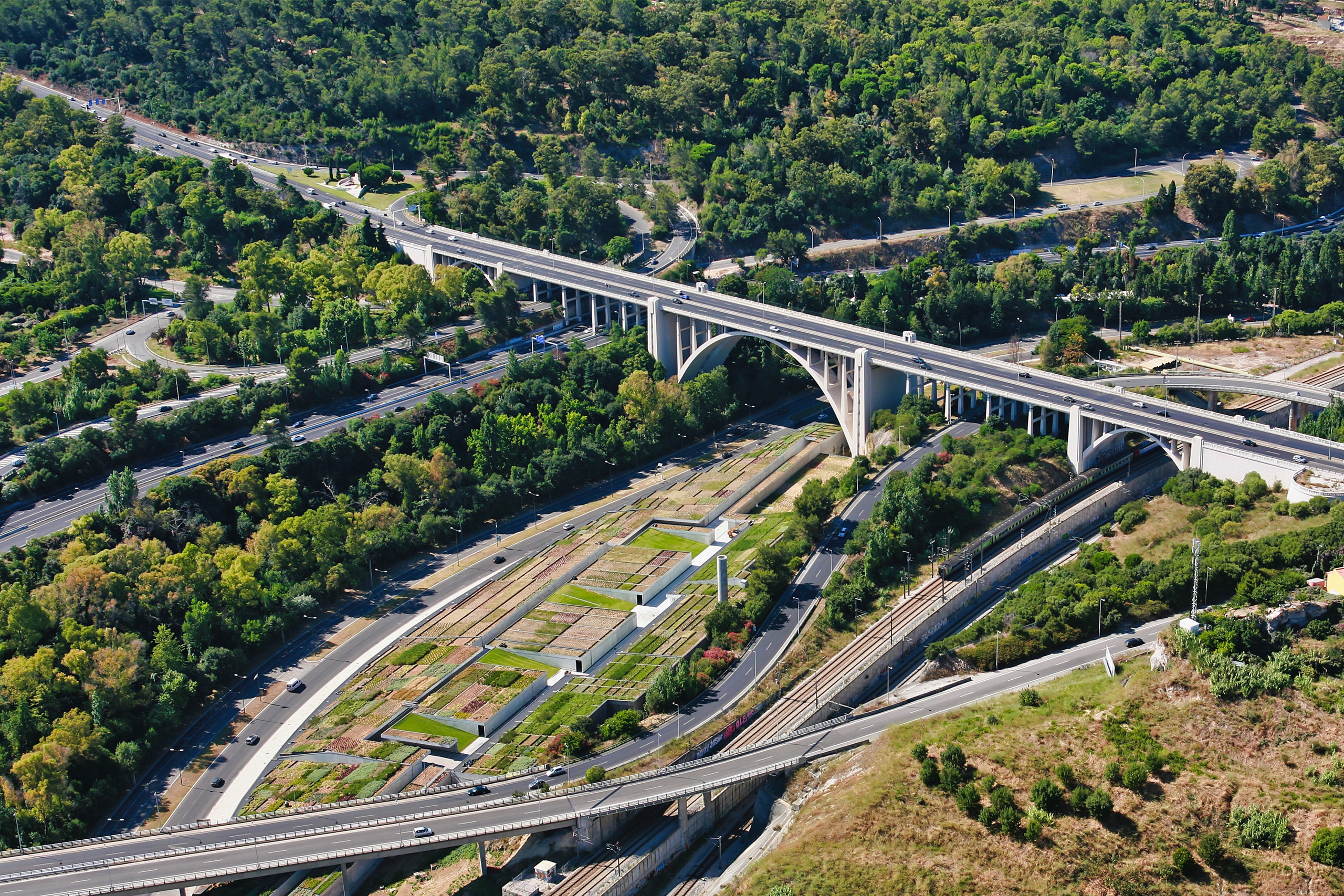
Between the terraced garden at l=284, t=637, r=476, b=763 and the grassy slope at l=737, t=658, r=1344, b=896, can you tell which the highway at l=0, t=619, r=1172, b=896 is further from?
the terraced garden at l=284, t=637, r=476, b=763

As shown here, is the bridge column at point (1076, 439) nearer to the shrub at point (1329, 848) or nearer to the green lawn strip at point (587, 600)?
the green lawn strip at point (587, 600)

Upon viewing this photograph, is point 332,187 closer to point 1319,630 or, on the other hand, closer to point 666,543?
point 666,543

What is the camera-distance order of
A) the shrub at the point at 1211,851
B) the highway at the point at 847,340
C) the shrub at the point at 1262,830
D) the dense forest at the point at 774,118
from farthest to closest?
the dense forest at the point at 774,118 < the highway at the point at 847,340 < the shrub at the point at 1211,851 < the shrub at the point at 1262,830

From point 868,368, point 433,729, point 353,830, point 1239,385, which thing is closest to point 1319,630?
point 1239,385

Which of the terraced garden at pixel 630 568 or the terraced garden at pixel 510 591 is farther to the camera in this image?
the terraced garden at pixel 630 568

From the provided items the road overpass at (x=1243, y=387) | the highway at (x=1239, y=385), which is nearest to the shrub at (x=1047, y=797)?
the road overpass at (x=1243, y=387)

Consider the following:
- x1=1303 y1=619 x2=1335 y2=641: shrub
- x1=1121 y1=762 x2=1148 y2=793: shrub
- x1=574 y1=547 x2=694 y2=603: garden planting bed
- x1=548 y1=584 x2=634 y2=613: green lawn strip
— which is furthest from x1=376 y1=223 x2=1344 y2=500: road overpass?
x1=1121 y1=762 x2=1148 y2=793: shrub
